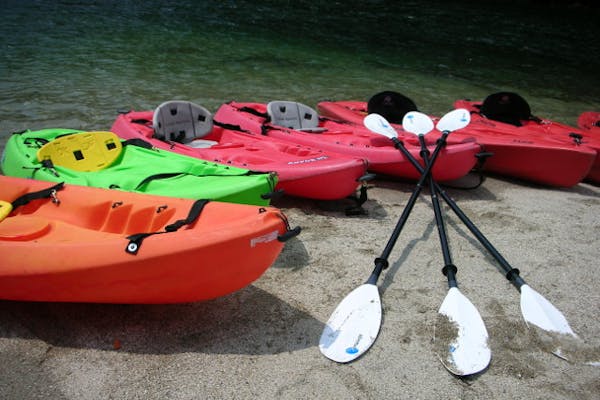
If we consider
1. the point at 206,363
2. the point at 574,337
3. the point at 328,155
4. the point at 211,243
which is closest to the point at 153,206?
the point at 211,243

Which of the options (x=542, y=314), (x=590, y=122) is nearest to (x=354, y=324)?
(x=542, y=314)

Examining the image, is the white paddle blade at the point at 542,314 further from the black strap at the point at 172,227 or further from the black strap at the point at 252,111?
the black strap at the point at 252,111

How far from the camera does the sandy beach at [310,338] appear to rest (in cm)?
233

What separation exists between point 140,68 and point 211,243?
7.96 m

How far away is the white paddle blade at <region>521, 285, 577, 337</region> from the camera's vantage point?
2.80 m

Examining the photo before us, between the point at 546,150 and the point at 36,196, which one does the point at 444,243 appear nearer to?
the point at 546,150

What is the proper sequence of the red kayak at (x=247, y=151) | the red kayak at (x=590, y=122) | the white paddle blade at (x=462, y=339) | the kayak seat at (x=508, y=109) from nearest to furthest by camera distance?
1. the white paddle blade at (x=462, y=339)
2. the red kayak at (x=247, y=151)
3. the kayak seat at (x=508, y=109)
4. the red kayak at (x=590, y=122)

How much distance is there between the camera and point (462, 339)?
2.65m

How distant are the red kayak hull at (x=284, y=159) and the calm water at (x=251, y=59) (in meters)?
2.21

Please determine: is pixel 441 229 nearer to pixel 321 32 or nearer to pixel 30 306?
pixel 30 306

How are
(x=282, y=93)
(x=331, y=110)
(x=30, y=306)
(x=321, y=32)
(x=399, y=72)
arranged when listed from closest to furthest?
(x=30, y=306) → (x=331, y=110) → (x=282, y=93) → (x=399, y=72) → (x=321, y=32)

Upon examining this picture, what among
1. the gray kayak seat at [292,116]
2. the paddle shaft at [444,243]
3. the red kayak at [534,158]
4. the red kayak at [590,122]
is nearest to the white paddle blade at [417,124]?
the red kayak at [534,158]

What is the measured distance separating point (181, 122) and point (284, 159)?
1.19 metres

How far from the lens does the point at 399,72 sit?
1159cm
